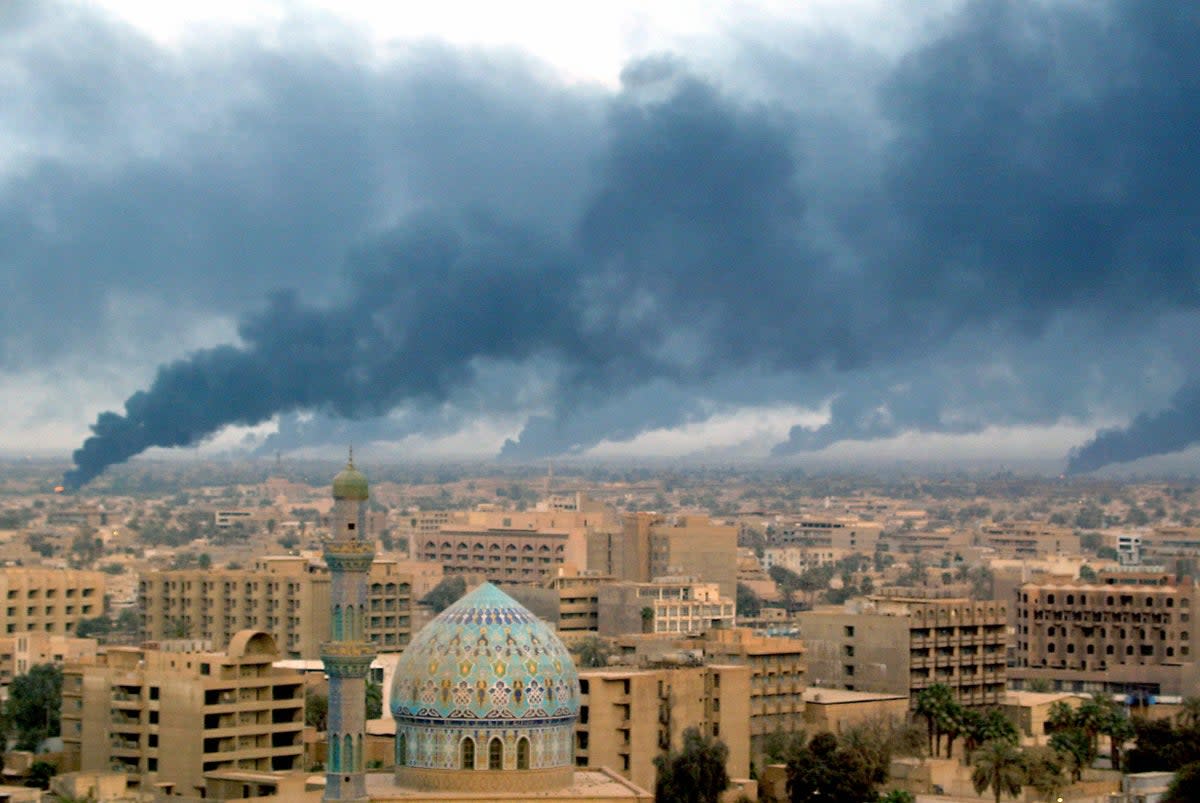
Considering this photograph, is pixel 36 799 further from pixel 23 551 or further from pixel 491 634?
pixel 23 551


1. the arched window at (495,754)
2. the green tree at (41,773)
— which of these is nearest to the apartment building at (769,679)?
the green tree at (41,773)

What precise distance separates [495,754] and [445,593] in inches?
3416

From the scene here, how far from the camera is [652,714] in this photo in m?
66.3

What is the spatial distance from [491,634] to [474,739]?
190cm

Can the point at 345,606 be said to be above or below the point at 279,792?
above

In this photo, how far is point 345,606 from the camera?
4947 centimetres

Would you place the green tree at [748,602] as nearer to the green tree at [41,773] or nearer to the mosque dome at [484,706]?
the green tree at [41,773]

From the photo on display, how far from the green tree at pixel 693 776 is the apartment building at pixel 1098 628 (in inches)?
1546

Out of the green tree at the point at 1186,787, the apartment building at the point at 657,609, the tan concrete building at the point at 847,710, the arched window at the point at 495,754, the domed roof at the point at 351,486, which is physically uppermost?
the domed roof at the point at 351,486

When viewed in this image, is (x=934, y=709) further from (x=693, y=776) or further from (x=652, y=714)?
(x=693, y=776)

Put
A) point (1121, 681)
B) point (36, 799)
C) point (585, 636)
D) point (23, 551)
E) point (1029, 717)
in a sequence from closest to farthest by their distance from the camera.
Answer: point (36, 799), point (1029, 717), point (1121, 681), point (585, 636), point (23, 551)

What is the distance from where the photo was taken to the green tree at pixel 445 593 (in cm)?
13146

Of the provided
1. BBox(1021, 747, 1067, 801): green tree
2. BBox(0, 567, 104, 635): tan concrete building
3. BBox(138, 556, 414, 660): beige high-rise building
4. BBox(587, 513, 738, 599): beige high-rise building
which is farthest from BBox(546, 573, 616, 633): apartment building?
BBox(1021, 747, 1067, 801): green tree

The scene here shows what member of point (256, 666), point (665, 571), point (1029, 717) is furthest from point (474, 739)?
point (665, 571)
